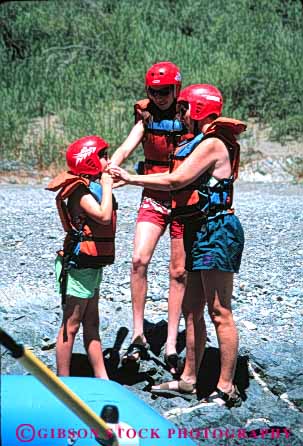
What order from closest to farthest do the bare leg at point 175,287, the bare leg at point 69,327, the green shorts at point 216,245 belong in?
the green shorts at point 216,245
the bare leg at point 69,327
the bare leg at point 175,287

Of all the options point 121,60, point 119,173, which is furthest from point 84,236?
point 121,60

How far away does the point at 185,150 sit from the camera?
16.0 feet

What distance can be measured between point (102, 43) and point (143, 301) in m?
14.5

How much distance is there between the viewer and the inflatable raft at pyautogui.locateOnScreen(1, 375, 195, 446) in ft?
10.6

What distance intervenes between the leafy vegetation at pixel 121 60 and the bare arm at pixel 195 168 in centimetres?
906

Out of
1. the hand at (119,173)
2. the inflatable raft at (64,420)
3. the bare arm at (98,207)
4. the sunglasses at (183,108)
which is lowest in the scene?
the inflatable raft at (64,420)

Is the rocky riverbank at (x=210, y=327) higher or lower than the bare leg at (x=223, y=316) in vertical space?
lower

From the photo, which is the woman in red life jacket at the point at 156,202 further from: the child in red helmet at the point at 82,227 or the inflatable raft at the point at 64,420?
the inflatable raft at the point at 64,420

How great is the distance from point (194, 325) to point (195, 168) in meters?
0.97

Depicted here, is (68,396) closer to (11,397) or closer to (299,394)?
(11,397)

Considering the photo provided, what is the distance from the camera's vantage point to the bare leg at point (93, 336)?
4863 millimetres

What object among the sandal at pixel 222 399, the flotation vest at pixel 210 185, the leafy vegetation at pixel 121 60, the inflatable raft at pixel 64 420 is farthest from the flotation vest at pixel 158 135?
the leafy vegetation at pixel 121 60

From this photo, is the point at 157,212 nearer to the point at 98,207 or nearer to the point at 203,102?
the point at 98,207

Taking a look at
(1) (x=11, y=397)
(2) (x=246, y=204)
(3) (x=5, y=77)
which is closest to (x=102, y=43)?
(3) (x=5, y=77)
